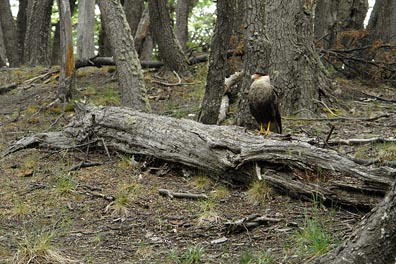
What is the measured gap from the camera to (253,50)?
24.0 ft

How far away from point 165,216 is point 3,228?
1.51 meters

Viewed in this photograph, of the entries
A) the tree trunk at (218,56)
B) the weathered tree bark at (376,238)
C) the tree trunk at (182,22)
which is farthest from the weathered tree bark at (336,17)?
the weathered tree bark at (376,238)

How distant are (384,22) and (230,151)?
7.21m

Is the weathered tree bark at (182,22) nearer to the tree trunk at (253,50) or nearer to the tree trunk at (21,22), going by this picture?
the tree trunk at (21,22)

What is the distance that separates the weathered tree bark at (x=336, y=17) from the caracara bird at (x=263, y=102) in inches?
192

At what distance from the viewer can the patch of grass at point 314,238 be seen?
3996 mm

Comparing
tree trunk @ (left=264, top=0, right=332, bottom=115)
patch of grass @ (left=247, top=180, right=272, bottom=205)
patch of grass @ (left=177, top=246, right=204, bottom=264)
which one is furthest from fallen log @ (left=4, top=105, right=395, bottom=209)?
tree trunk @ (left=264, top=0, right=332, bottom=115)

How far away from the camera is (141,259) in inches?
179

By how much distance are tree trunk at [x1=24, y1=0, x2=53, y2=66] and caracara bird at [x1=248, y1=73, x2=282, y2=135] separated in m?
8.08

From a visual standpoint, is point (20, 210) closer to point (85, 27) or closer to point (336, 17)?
point (336, 17)

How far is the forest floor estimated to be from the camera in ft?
14.7

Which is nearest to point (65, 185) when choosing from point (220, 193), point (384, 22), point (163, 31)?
point (220, 193)

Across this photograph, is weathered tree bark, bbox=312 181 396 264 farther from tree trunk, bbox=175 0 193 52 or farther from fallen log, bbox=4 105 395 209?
tree trunk, bbox=175 0 193 52

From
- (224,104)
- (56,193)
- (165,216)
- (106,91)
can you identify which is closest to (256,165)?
(165,216)
